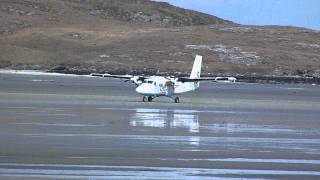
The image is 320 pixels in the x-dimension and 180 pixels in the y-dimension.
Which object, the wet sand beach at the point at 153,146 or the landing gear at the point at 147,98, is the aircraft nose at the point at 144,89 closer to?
the landing gear at the point at 147,98

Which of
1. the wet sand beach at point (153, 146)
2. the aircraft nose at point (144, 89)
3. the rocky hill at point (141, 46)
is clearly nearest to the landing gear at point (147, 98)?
the aircraft nose at point (144, 89)

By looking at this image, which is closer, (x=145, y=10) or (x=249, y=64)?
(x=249, y=64)

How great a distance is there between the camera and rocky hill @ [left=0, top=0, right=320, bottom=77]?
11588cm

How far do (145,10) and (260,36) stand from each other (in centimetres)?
5306

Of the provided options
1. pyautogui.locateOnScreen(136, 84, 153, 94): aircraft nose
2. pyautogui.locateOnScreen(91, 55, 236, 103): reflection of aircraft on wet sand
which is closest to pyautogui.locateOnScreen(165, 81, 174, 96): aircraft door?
pyautogui.locateOnScreen(91, 55, 236, 103): reflection of aircraft on wet sand

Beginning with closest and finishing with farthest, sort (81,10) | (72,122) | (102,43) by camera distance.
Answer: (72,122)
(102,43)
(81,10)

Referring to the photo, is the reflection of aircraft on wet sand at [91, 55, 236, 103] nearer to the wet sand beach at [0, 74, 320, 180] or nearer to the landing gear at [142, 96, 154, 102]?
the landing gear at [142, 96, 154, 102]

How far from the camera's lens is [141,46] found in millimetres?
127250

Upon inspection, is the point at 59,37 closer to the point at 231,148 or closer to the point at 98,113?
the point at 98,113

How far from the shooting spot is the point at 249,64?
121 meters

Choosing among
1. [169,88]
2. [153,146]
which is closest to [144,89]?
[169,88]

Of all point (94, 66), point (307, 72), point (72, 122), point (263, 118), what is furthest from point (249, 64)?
point (72, 122)

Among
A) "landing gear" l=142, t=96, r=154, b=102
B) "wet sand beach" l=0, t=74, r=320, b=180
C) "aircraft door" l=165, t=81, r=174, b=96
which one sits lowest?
"landing gear" l=142, t=96, r=154, b=102

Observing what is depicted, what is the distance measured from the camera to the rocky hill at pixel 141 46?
4562 inches
